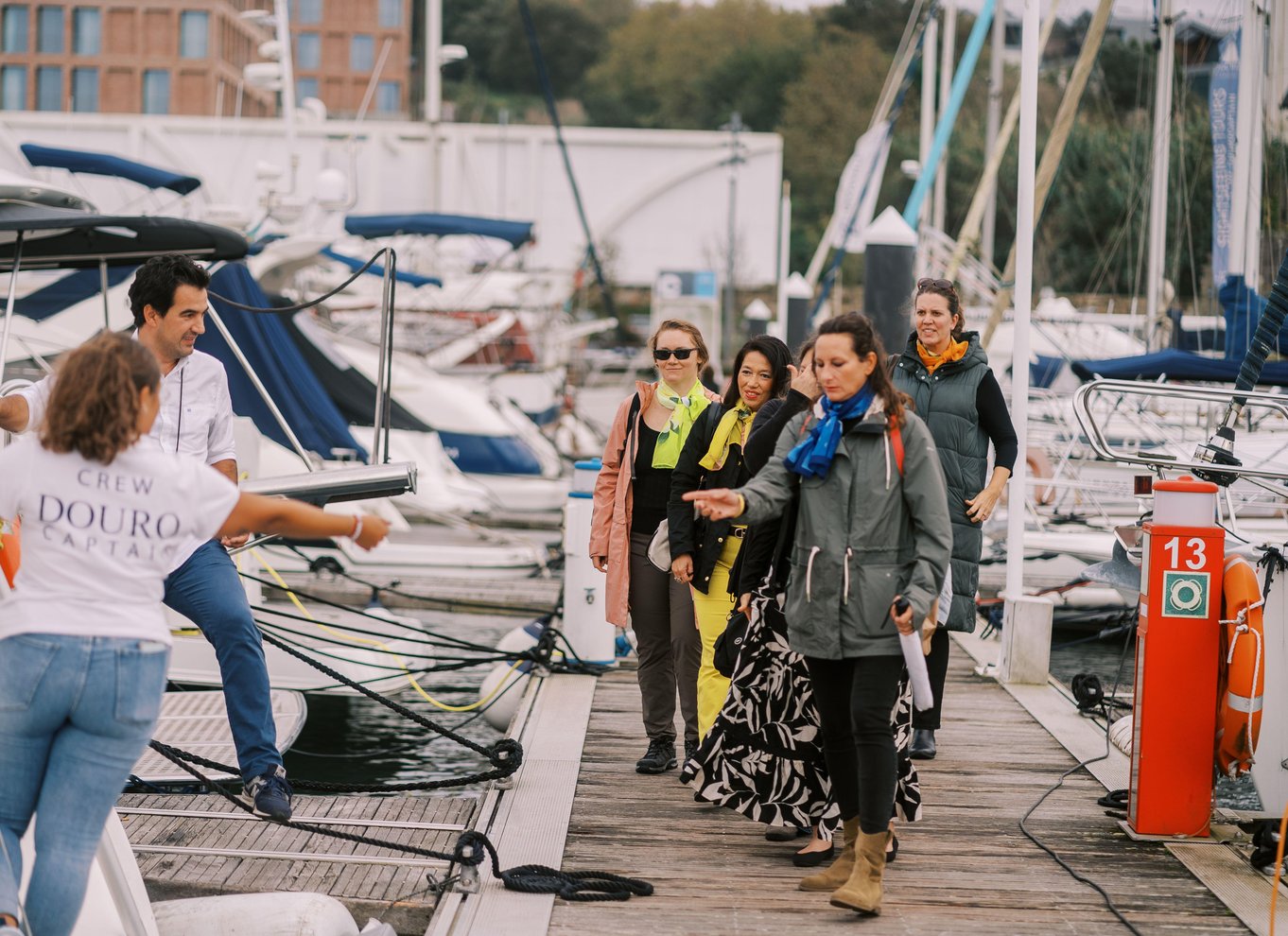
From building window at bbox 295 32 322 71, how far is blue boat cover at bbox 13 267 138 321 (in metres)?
54.4

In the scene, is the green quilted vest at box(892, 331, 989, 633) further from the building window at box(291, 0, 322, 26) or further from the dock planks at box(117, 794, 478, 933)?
the building window at box(291, 0, 322, 26)

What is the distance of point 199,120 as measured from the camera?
51.2 m

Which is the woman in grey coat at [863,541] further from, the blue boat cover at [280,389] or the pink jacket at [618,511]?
the blue boat cover at [280,389]

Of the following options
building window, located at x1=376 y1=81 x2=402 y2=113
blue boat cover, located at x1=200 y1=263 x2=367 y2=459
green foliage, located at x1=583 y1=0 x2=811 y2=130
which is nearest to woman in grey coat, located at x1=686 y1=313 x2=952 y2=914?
blue boat cover, located at x1=200 y1=263 x2=367 y2=459

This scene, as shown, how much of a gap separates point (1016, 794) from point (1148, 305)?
36.3 ft

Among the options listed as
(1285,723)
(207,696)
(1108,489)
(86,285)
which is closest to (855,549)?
(1285,723)

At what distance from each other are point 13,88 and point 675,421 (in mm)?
53652

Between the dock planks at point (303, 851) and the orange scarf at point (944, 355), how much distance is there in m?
2.65

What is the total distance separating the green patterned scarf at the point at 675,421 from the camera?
6.25 metres

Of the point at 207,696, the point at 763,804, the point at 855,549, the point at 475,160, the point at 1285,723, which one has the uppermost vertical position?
the point at 475,160

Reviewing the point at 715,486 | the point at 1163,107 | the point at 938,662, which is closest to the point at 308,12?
the point at 1163,107

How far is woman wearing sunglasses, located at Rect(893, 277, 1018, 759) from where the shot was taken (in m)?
6.30

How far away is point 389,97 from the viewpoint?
70688mm

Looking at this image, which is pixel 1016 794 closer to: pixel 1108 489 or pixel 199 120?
pixel 1108 489
